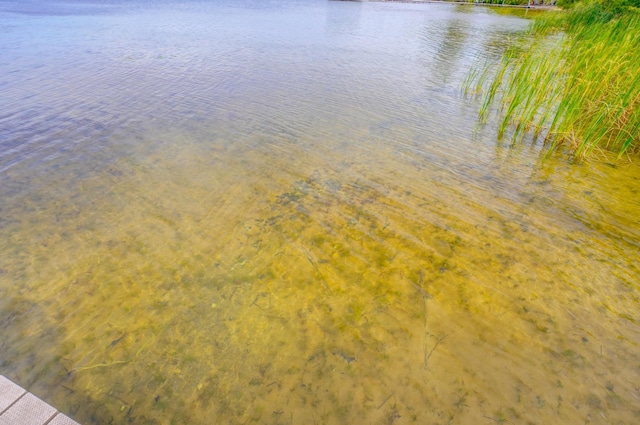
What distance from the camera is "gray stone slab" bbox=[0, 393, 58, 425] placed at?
1.72m

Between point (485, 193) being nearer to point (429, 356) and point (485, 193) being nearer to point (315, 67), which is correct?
point (429, 356)

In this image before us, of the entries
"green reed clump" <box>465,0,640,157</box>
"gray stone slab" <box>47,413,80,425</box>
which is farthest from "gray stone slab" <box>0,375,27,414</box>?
"green reed clump" <box>465,0,640,157</box>

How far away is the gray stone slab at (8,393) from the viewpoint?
1.79 metres

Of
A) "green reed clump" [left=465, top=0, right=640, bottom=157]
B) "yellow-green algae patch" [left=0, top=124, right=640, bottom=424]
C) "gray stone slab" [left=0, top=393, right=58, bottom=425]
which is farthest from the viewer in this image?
"green reed clump" [left=465, top=0, right=640, bottom=157]

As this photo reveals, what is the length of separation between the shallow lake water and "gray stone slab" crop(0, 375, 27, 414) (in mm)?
442

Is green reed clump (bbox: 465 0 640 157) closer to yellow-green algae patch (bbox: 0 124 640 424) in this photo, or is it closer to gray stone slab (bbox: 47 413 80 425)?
yellow-green algae patch (bbox: 0 124 640 424)

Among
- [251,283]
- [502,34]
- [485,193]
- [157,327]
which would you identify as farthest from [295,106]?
[502,34]

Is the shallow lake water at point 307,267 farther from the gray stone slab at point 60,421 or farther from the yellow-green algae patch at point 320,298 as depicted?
the gray stone slab at point 60,421

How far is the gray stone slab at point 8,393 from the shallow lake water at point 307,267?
44cm

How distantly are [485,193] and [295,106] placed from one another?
15.1 ft

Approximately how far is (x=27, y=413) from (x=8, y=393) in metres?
0.21

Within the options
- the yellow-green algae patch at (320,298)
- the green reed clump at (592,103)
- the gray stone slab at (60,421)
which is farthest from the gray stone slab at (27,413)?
the green reed clump at (592,103)

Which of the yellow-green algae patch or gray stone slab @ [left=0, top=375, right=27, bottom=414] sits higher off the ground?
gray stone slab @ [left=0, top=375, right=27, bottom=414]

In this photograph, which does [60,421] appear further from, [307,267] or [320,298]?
[307,267]
